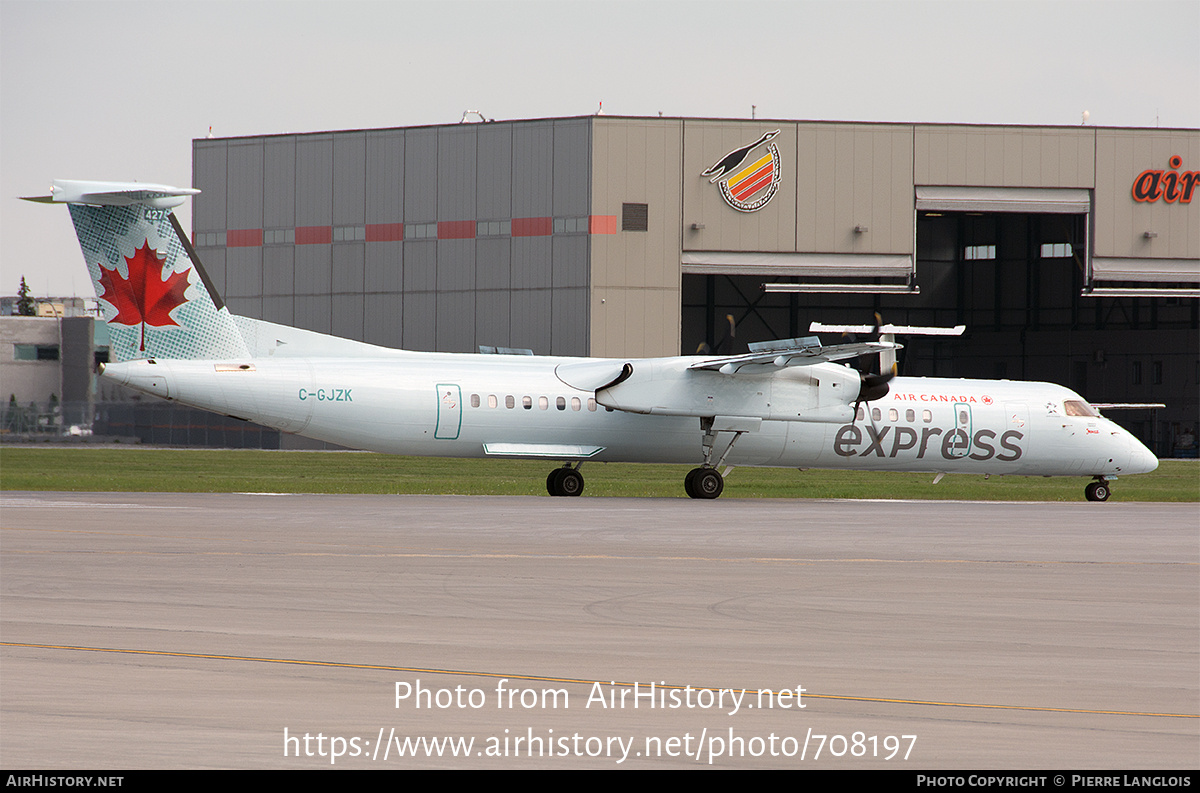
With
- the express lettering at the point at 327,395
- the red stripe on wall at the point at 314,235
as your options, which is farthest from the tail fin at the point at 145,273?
the red stripe on wall at the point at 314,235

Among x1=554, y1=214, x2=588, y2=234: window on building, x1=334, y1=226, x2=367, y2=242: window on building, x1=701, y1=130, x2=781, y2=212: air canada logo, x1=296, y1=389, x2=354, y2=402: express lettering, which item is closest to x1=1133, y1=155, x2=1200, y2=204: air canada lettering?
x1=701, y1=130, x2=781, y2=212: air canada logo

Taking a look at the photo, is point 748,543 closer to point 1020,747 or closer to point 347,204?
point 1020,747

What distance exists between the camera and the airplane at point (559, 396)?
78.6ft

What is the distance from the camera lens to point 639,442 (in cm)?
2786

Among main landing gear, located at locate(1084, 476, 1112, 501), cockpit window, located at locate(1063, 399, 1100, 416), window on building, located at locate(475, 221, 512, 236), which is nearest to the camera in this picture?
cockpit window, located at locate(1063, 399, 1100, 416)

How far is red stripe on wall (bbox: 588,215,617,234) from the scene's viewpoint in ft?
169

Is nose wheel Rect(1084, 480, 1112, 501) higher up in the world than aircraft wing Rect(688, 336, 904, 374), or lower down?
lower down

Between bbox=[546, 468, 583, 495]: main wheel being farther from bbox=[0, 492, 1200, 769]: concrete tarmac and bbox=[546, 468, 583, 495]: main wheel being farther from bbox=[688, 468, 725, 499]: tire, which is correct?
bbox=[0, 492, 1200, 769]: concrete tarmac

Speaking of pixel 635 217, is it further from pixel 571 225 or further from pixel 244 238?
pixel 244 238

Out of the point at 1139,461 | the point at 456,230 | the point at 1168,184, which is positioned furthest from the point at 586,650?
the point at 1168,184

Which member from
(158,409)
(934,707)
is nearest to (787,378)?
(934,707)

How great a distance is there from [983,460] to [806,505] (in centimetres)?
615

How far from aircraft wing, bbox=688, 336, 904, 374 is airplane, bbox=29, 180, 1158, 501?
0.19ft

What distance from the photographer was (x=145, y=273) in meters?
24.0
